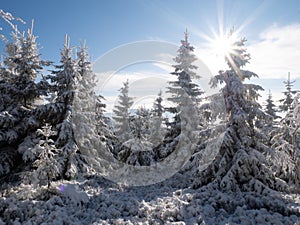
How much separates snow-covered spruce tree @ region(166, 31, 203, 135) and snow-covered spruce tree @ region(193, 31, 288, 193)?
790cm

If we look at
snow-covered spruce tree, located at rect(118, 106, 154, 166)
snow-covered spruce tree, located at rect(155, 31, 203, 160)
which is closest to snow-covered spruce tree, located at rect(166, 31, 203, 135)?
snow-covered spruce tree, located at rect(155, 31, 203, 160)

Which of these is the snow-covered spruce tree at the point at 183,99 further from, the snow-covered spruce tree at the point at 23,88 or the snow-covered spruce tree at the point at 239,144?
the snow-covered spruce tree at the point at 23,88

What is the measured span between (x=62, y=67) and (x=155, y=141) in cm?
1788

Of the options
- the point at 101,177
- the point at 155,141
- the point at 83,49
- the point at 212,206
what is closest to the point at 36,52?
the point at 83,49

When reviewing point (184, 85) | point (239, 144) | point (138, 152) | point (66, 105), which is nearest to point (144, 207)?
point (239, 144)

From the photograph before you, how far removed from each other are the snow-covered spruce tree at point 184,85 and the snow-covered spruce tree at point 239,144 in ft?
25.9

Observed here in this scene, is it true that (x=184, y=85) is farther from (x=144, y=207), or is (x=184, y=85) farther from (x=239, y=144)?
(x=144, y=207)

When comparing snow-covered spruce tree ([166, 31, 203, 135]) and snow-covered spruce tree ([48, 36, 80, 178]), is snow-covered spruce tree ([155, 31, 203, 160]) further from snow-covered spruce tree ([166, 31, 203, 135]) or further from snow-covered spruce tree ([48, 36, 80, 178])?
snow-covered spruce tree ([48, 36, 80, 178])

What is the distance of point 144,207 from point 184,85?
47.1 ft

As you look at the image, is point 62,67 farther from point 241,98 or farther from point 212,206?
point 212,206

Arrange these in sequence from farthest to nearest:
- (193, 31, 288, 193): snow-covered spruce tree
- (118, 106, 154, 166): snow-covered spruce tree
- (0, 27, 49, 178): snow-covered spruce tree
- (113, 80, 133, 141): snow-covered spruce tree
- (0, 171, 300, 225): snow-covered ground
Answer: (113, 80, 133, 141): snow-covered spruce tree → (118, 106, 154, 166): snow-covered spruce tree → (0, 27, 49, 178): snow-covered spruce tree → (193, 31, 288, 193): snow-covered spruce tree → (0, 171, 300, 225): snow-covered ground

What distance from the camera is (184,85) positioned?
23.1m

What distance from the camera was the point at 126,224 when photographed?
933 cm

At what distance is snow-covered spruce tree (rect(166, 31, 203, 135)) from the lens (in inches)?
887
